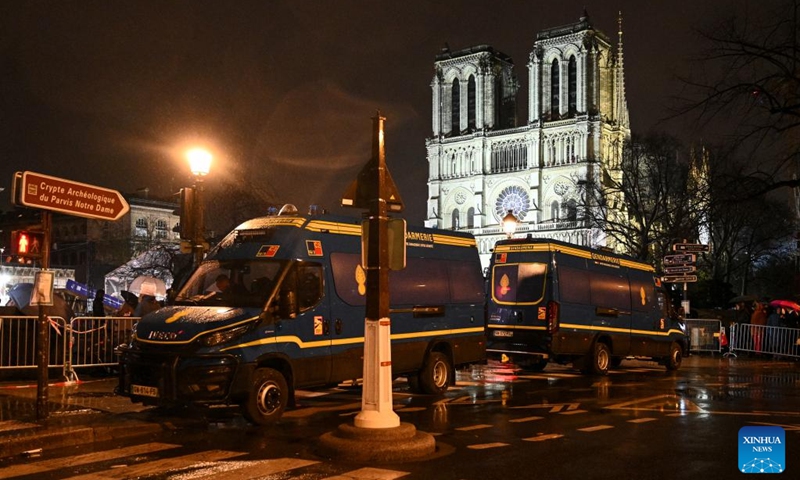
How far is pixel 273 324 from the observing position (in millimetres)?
10750

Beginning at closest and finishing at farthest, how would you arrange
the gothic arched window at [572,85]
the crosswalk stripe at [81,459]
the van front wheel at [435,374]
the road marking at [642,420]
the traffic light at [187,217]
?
the crosswalk stripe at [81,459] → the road marking at [642,420] → the van front wheel at [435,374] → the traffic light at [187,217] → the gothic arched window at [572,85]

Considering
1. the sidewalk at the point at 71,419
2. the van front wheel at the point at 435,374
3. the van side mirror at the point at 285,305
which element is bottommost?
the sidewalk at the point at 71,419

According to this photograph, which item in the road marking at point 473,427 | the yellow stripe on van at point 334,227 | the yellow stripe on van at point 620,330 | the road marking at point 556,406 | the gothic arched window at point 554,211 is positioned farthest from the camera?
the gothic arched window at point 554,211

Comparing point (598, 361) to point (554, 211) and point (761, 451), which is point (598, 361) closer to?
point (761, 451)

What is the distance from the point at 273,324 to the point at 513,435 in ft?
10.8

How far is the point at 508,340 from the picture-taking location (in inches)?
694

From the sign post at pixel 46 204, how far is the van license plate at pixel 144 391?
104 cm

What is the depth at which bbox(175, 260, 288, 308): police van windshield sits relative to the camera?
10.9 metres

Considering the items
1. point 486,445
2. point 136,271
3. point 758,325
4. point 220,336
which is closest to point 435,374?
point 220,336

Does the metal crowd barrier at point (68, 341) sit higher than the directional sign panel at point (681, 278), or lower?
lower

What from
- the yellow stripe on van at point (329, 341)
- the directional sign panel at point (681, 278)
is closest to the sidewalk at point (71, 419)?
the yellow stripe on van at point (329, 341)

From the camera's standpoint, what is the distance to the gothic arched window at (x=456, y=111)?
4796 inches

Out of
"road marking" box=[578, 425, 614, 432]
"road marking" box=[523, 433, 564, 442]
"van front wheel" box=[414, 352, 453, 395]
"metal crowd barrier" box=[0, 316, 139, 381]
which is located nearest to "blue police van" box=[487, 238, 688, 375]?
"van front wheel" box=[414, 352, 453, 395]

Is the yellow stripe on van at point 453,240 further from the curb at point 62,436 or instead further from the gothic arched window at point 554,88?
the gothic arched window at point 554,88
